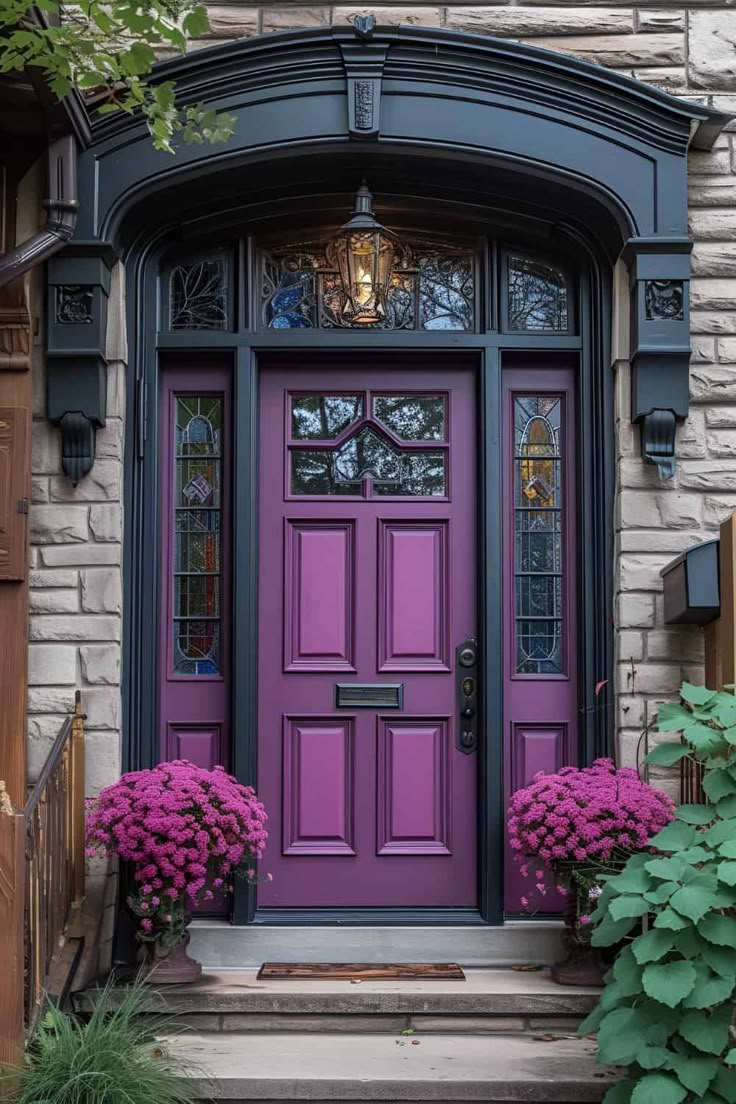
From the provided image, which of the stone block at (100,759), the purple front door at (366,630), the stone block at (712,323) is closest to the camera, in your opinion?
the stone block at (100,759)

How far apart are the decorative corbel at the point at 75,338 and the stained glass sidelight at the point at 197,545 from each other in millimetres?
519

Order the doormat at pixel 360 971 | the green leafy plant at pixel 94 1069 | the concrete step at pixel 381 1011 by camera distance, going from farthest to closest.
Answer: the doormat at pixel 360 971 < the concrete step at pixel 381 1011 < the green leafy plant at pixel 94 1069

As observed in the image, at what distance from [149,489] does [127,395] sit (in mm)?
386

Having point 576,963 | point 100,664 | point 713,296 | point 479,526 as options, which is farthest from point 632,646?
point 100,664

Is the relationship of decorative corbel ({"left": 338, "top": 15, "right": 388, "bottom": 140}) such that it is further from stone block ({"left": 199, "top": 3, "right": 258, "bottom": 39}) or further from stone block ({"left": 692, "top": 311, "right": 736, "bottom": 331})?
stone block ({"left": 692, "top": 311, "right": 736, "bottom": 331})

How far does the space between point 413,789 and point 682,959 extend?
1890mm

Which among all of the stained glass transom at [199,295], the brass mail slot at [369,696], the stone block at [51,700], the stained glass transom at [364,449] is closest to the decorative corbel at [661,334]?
the stained glass transom at [364,449]

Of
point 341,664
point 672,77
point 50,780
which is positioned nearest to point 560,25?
point 672,77

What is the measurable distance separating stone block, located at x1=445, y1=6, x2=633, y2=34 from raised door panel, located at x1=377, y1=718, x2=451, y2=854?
280 cm

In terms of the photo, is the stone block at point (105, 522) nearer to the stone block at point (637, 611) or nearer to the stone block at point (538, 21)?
the stone block at point (637, 611)

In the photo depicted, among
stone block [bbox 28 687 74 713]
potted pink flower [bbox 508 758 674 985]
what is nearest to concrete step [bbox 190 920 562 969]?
potted pink flower [bbox 508 758 674 985]

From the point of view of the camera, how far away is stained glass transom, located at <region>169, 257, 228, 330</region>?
583cm

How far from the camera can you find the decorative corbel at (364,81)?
5.45 meters

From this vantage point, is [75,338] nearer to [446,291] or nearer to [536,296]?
[446,291]
